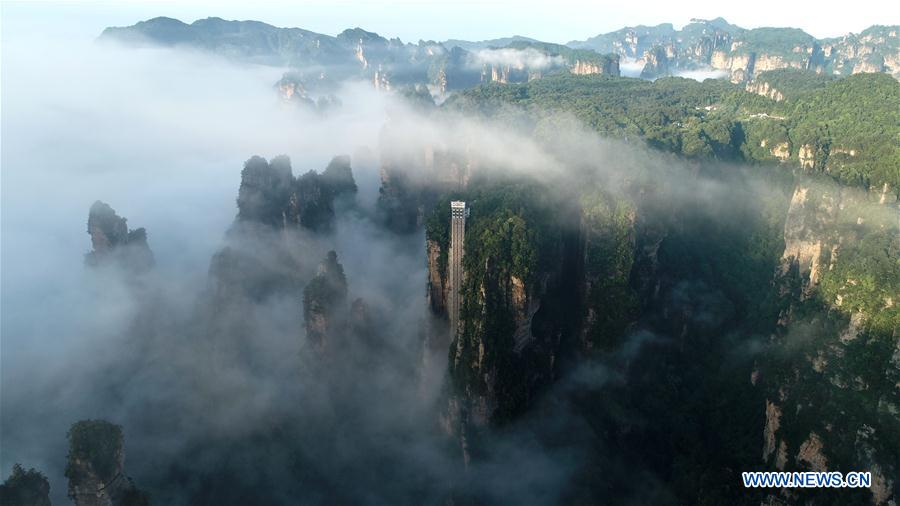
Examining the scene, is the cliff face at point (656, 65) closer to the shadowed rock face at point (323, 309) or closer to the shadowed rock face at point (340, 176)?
the shadowed rock face at point (340, 176)

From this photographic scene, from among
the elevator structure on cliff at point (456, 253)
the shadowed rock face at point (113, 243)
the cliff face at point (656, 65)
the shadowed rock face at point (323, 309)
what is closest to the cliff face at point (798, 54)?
the cliff face at point (656, 65)

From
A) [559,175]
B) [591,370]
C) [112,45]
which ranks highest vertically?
[112,45]

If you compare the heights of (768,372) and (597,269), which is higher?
(597,269)

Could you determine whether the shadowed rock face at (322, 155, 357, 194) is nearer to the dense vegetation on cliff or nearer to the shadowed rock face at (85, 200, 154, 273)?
the dense vegetation on cliff

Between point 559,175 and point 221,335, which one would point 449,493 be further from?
point 559,175

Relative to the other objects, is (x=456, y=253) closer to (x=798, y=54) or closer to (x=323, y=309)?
(x=323, y=309)

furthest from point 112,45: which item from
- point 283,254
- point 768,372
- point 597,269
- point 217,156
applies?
point 768,372

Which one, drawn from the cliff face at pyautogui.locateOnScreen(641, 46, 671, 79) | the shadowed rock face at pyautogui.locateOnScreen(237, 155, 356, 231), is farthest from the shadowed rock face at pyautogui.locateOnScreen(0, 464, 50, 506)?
the cliff face at pyautogui.locateOnScreen(641, 46, 671, 79)
